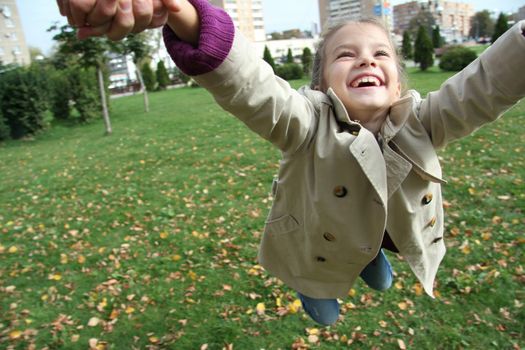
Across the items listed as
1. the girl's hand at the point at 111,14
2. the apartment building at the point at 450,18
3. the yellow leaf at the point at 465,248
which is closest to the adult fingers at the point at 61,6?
the girl's hand at the point at 111,14

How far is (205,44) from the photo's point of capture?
1.15 meters

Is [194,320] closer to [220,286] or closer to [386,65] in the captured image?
[220,286]

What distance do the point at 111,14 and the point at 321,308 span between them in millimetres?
1811

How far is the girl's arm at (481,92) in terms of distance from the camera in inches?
52.1

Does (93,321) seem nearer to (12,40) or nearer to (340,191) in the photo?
(340,191)

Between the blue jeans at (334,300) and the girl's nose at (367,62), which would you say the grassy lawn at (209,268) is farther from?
the girl's nose at (367,62)

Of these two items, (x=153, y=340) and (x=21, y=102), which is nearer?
(x=153, y=340)

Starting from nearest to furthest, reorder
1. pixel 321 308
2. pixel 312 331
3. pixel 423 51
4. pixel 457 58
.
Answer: pixel 321 308
pixel 312 331
pixel 457 58
pixel 423 51

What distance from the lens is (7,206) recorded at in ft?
23.0

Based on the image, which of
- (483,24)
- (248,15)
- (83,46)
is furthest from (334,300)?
(483,24)

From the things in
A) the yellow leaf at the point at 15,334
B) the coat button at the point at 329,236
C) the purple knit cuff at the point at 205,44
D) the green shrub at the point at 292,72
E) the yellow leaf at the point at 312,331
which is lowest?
the green shrub at the point at 292,72

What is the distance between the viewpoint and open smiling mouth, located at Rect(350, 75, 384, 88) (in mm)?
1514

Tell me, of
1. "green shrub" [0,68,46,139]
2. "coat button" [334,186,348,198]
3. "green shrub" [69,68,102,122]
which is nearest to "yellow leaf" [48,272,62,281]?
"coat button" [334,186,348,198]

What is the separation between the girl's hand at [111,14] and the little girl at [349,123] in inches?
4.6
